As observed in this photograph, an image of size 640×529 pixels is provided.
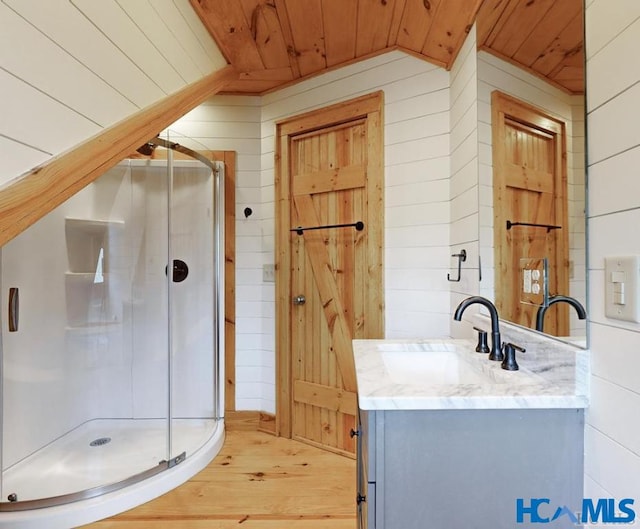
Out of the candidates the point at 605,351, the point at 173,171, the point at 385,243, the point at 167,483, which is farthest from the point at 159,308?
the point at 605,351

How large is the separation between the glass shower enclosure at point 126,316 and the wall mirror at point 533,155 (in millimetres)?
1792

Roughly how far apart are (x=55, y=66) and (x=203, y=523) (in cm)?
184

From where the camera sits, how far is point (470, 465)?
0.85m

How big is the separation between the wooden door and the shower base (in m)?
0.59

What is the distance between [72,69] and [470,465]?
148 centimetres

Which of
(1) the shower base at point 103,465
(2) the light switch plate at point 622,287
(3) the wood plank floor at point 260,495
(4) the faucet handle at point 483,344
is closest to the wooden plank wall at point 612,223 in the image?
(2) the light switch plate at point 622,287

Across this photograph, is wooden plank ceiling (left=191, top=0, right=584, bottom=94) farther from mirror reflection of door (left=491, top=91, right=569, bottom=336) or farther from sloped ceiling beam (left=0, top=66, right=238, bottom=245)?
sloped ceiling beam (left=0, top=66, right=238, bottom=245)

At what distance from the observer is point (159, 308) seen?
8.41 feet

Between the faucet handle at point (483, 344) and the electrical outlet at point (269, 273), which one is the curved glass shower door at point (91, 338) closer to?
the electrical outlet at point (269, 273)

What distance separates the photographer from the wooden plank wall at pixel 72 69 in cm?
85

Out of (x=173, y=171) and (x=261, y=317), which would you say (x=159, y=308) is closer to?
(x=261, y=317)

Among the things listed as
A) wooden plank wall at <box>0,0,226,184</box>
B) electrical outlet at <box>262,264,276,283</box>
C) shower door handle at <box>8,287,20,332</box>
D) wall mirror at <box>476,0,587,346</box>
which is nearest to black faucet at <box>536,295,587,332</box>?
wall mirror at <box>476,0,587,346</box>

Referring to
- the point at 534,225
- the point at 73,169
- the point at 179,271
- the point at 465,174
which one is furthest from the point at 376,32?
the point at 179,271

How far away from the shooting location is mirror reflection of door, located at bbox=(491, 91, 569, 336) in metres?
1.01
